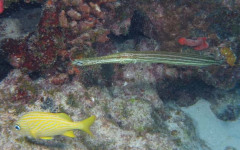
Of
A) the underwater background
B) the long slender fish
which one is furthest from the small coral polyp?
the long slender fish

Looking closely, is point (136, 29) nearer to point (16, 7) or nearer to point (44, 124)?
point (16, 7)

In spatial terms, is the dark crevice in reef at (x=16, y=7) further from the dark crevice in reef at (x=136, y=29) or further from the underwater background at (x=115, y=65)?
the dark crevice in reef at (x=136, y=29)

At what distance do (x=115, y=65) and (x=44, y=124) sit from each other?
3.93 metres

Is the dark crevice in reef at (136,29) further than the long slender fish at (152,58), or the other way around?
the dark crevice in reef at (136,29)

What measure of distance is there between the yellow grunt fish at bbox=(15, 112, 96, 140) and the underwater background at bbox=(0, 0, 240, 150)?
102 mm

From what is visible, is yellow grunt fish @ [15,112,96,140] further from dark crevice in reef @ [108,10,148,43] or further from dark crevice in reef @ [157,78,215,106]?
dark crevice in reef @ [157,78,215,106]

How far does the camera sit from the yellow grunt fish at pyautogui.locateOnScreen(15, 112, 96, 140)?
3137 mm

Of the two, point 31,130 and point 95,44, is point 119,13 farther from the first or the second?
point 31,130

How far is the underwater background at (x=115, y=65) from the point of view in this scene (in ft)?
14.6

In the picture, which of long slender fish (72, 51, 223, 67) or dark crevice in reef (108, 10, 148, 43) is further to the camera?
dark crevice in reef (108, 10, 148, 43)

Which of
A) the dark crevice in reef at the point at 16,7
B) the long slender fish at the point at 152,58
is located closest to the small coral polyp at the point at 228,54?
the long slender fish at the point at 152,58

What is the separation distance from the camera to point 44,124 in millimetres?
3203

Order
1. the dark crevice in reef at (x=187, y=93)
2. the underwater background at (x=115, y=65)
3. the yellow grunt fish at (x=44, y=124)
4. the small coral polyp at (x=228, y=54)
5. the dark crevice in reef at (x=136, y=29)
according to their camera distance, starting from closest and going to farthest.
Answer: the yellow grunt fish at (x=44, y=124) → the underwater background at (x=115, y=65) → the small coral polyp at (x=228, y=54) → the dark crevice in reef at (x=136, y=29) → the dark crevice in reef at (x=187, y=93)

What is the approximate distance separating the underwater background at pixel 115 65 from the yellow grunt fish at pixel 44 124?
0.33ft
